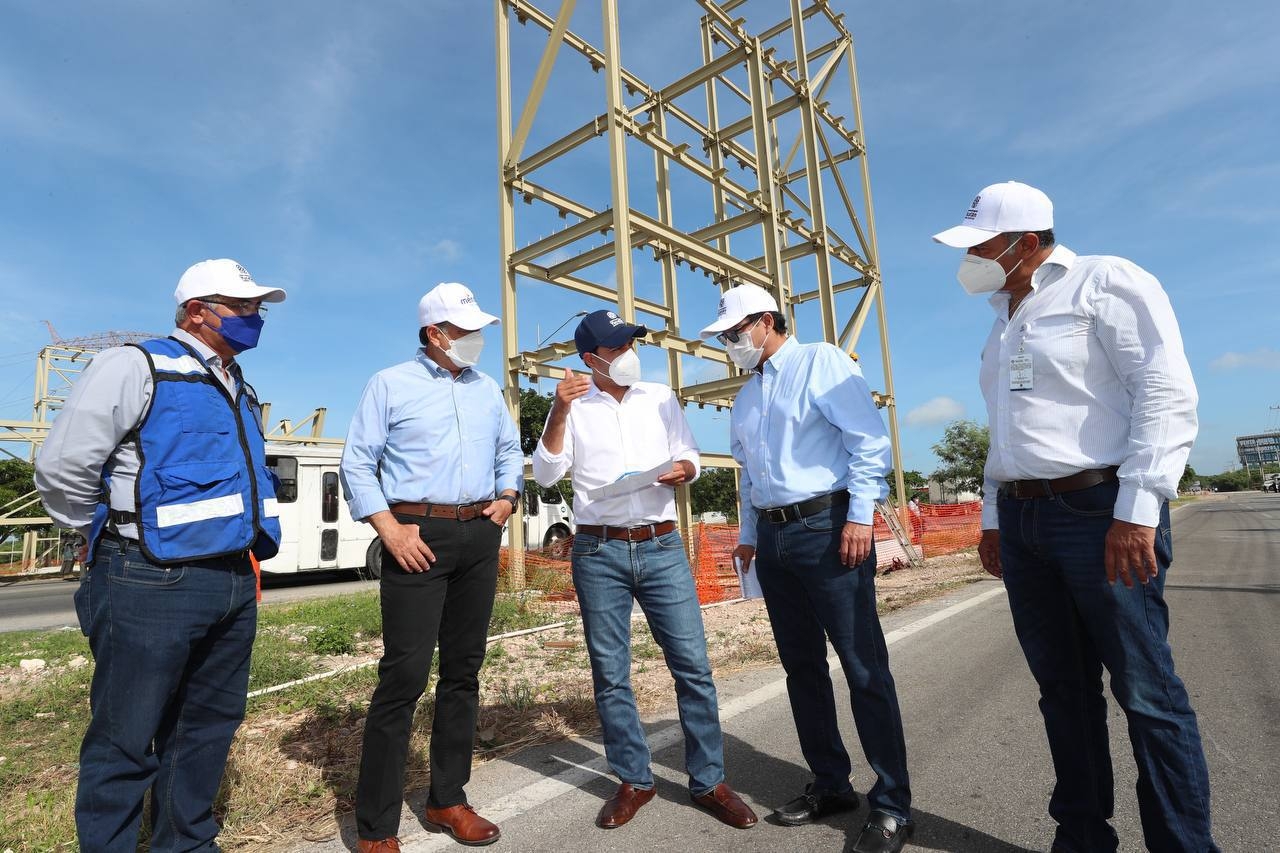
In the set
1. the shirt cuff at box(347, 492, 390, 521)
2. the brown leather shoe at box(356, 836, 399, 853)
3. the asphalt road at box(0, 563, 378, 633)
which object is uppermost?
the shirt cuff at box(347, 492, 390, 521)

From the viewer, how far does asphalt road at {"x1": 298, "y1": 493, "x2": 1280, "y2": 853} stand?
8.08 feet

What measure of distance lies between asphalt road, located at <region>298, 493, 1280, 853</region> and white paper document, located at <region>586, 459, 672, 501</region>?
4.03 ft

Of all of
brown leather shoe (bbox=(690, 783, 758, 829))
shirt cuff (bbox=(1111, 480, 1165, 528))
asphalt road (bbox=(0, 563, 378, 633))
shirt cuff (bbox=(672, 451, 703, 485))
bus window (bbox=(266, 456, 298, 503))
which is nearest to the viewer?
shirt cuff (bbox=(1111, 480, 1165, 528))

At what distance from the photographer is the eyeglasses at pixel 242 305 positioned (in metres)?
2.40

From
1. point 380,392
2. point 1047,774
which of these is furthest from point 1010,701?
point 380,392

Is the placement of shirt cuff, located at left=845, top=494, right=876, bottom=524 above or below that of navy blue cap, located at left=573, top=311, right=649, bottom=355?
below

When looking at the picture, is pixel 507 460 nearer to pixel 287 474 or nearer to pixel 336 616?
pixel 336 616

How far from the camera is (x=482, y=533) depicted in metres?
2.79

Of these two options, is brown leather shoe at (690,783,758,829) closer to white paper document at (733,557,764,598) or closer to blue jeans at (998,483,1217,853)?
white paper document at (733,557,764,598)

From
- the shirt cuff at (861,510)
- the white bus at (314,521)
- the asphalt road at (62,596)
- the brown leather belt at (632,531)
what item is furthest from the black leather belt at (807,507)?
Answer: the white bus at (314,521)

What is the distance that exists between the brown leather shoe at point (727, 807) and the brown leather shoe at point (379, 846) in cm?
111

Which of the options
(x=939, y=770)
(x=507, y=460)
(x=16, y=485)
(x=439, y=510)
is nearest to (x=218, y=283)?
(x=439, y=510)

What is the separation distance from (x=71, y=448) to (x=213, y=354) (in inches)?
20.8

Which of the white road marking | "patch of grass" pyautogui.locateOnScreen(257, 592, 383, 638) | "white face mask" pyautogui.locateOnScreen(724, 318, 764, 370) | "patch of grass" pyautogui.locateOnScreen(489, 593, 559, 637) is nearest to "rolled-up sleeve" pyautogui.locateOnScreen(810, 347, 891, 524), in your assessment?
"white face mask" pyautogui.locateOnScreen(724, 318, 764, 370)
